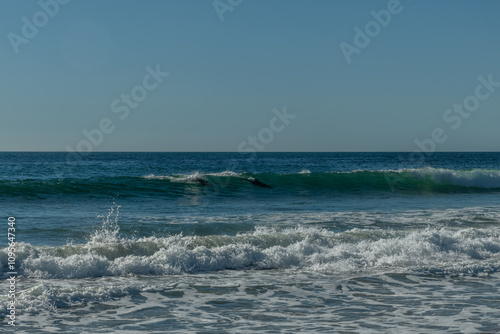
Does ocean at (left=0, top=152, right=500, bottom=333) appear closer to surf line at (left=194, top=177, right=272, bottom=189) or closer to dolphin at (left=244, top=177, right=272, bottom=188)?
surf line at (left=194, top=177, right=272, bottom=189)

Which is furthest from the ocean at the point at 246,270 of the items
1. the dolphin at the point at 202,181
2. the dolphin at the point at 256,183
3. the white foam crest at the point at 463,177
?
the white foam crest at the point at 463,177

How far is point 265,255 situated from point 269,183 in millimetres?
18762

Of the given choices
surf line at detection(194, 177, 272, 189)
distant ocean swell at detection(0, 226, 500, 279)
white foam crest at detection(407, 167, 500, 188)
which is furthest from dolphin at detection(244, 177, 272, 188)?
distant ocean swell at detection(0, 226, 500, 279)

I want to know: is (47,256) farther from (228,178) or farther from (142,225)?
(228,178)

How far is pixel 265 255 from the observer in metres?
11.1

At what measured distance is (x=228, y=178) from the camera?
30.1m

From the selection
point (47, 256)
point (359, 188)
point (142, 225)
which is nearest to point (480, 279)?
point (47, 256)

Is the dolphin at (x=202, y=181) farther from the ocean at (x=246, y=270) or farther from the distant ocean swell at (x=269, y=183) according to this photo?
the ocean at (x=246, y=270)

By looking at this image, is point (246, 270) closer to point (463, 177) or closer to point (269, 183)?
point (269, 183)

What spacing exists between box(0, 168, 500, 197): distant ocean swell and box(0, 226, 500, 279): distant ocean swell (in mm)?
12708

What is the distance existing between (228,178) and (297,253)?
18.9m

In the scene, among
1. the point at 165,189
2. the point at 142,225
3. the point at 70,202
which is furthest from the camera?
the point at 165,189

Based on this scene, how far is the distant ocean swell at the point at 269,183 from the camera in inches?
952

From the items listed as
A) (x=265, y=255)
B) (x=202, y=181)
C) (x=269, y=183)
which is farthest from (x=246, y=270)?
(x=269, y=183)
